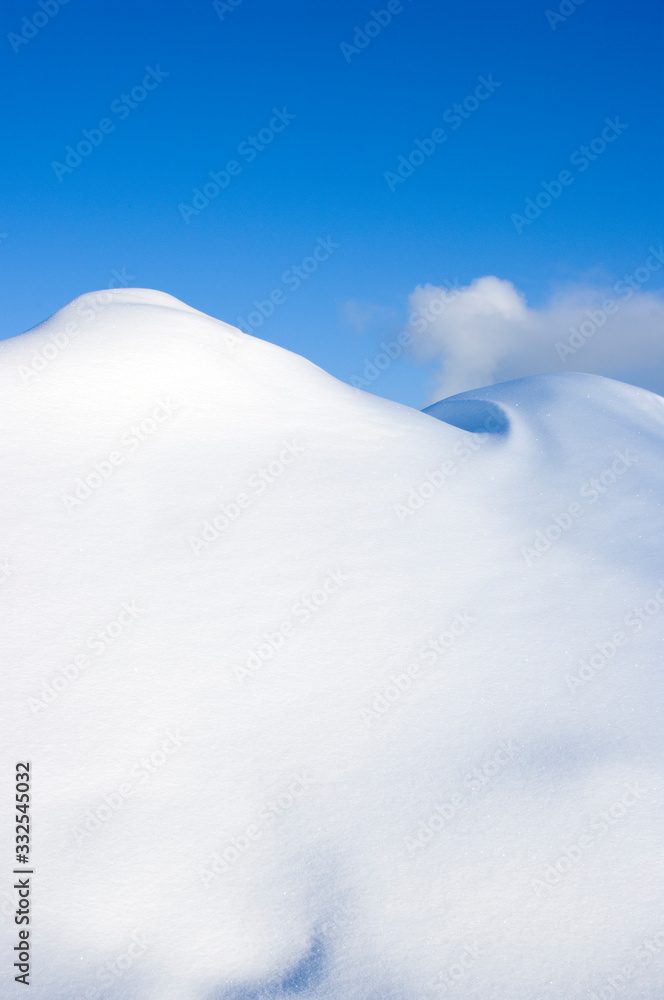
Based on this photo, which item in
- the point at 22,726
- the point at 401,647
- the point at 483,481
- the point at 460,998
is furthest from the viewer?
the point at 483,481

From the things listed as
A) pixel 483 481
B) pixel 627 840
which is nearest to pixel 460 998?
pixel 627 840

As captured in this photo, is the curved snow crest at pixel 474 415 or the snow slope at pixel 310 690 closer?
the snow slope at pixel 310 690

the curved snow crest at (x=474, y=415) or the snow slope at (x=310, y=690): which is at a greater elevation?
the curved snow crest at (x=474, y=415)

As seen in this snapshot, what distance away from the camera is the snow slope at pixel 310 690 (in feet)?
11.0

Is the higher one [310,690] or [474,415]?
[474,415]

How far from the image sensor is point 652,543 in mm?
6336

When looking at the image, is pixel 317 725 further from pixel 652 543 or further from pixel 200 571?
pixel 652 543

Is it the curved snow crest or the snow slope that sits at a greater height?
the curved snow crest

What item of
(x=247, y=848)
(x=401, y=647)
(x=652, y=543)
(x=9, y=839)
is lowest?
(x=9, y=839)

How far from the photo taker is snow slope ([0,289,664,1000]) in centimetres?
335

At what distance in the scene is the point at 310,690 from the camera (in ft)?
15.4

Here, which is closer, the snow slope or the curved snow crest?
the snow slope

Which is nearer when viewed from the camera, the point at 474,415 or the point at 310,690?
the point at 310,690

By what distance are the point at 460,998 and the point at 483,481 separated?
488 cm
